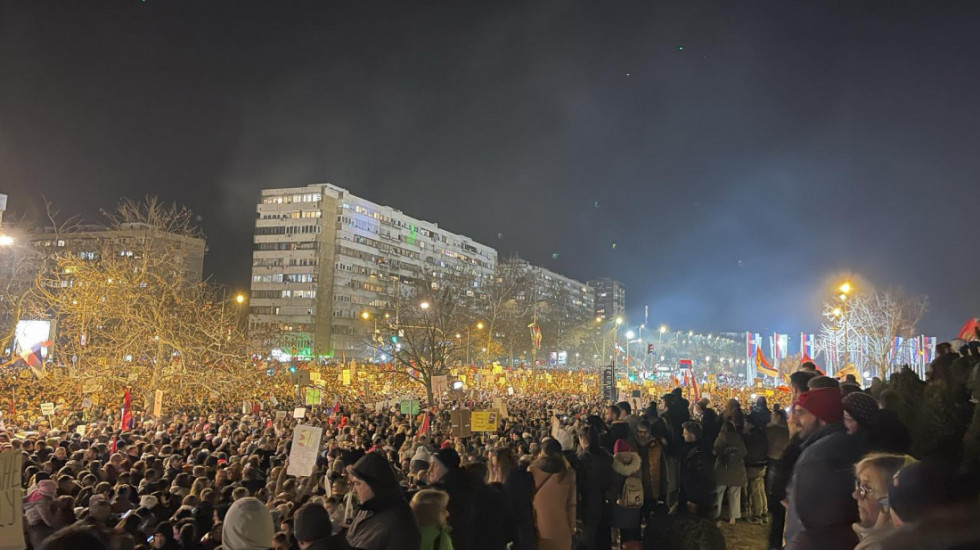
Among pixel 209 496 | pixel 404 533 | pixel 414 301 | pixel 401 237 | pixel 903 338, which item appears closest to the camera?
pixel 404 533

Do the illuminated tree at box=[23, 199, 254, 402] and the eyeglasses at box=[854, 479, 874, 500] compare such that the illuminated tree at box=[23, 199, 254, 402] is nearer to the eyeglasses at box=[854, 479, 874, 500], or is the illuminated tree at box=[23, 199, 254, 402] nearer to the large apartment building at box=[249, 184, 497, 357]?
the eyeglasses at box=[854, 479, 874, 500]

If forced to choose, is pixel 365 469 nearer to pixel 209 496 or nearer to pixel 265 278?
pixel 209 496

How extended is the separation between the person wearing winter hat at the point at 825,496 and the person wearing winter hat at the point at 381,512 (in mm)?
2364

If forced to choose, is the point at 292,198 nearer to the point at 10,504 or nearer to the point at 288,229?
the point at 288,229

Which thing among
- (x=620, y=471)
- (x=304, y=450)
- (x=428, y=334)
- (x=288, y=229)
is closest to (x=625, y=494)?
(x=620, y=471)

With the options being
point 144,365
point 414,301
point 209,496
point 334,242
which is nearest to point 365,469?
point 209,496

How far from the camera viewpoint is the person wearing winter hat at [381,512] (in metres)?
3.88

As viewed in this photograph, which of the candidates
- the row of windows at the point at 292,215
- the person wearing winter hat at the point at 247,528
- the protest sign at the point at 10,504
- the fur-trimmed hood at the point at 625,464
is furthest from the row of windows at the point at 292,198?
the person wearing winter hat at the point at 247,528

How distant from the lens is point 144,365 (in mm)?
24312

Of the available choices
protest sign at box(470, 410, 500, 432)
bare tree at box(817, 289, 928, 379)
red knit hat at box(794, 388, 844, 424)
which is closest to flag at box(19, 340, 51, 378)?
protest sign at box(470, 410, 500, 432)

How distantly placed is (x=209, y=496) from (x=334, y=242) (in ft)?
314

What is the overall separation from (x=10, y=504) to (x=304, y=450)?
13.6 feet

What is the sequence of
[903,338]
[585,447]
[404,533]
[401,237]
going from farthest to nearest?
[401,237], [903,338], [585,447], [404,533]

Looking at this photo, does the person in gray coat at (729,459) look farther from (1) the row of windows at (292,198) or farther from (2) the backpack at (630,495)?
(1) the row of windows at (292,198)
